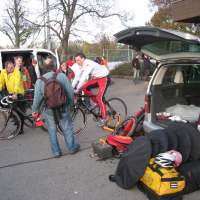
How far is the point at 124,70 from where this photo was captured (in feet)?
81.6

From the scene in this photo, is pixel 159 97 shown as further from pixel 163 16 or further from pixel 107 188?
pixel 163 16

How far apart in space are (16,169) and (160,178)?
8.44ft

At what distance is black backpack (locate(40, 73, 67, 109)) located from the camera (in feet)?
19.0

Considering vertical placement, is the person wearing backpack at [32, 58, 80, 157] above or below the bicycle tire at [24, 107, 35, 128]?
above

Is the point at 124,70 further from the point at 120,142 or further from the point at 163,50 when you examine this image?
the point at 163,50

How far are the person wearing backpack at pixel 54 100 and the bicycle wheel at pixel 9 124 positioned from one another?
5.15 feet

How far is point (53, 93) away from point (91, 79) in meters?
2.15

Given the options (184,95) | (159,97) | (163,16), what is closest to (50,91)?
(159,97)

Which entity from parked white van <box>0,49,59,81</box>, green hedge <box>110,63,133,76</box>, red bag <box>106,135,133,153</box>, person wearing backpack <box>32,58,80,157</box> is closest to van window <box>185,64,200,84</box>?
red bag <box>106,135,133,153</box>

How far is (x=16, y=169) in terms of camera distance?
570 cm

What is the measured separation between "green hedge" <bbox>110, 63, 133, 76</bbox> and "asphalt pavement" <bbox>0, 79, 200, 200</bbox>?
56.3ft

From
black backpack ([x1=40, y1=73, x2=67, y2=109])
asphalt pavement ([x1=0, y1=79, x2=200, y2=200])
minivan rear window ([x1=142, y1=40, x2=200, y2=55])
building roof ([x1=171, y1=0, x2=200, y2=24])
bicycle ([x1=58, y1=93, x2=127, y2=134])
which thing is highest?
building roof ([x1=171, y1=0, x2=200, y2=24])

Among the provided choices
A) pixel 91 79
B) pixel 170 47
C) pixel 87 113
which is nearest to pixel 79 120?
pixel 87 113

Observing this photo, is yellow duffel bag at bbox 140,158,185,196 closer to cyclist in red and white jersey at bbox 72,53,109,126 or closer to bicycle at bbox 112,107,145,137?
bicycle at bbox 112,107,145,137
